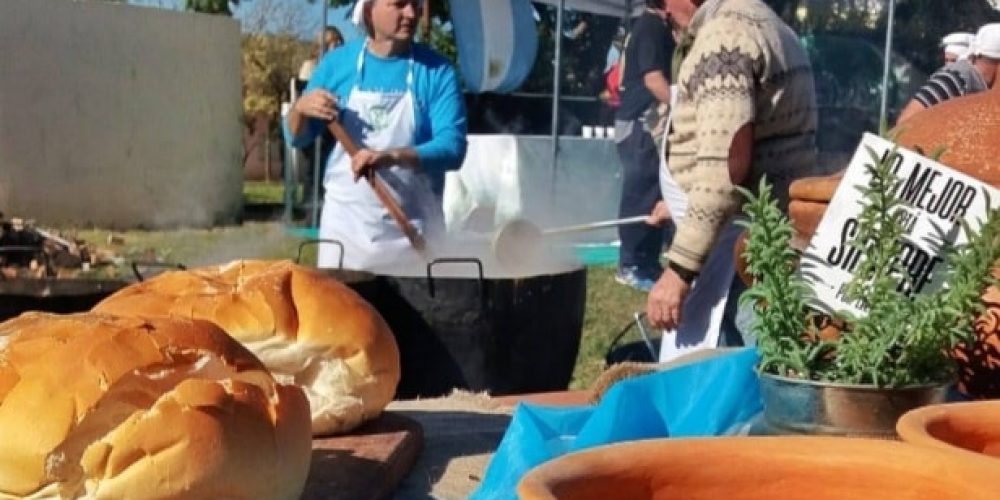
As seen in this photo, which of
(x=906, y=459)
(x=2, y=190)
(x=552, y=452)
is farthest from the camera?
(x=2, y=190)

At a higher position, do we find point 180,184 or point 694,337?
point 694,337

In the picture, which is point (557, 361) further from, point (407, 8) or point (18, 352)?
point (18, 352)

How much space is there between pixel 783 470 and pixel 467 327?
2.49 meters

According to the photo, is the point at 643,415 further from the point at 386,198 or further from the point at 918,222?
the point at 386,198

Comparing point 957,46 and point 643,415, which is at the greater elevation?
point 957,46

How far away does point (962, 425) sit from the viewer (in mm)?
1106

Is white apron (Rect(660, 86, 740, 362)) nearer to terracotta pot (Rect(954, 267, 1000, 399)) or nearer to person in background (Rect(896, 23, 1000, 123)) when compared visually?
terracotta pot (Rect(954, 267, 1000, 399))

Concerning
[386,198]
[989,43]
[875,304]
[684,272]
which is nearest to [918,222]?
[875,304]

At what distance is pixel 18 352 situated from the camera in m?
1.77

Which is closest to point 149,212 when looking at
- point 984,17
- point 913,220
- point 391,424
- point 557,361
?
point 984,17

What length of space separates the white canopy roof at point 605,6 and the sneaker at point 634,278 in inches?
102

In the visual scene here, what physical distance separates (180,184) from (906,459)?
1467 centimetres

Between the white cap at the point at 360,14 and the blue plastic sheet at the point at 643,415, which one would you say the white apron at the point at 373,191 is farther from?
the blue plastic sheet at the point at 643,415

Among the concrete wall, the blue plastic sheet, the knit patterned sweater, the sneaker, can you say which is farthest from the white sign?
the concrete wall
